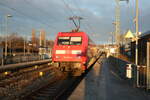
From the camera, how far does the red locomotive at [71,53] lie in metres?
12.9

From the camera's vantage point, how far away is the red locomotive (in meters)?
12.9

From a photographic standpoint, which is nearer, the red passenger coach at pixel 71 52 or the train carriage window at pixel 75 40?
the red passenger coach at pixel 71 52

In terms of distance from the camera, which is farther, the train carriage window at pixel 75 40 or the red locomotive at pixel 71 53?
the train carriage window at pixel 75 40

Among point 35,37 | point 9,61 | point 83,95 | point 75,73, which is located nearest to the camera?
point 83,95

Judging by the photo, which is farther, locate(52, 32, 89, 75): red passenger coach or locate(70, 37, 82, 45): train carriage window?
locate(70, 37, 82, 45): train carriage window

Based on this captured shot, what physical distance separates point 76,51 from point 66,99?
246 inches

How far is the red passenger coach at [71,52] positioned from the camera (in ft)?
42.3

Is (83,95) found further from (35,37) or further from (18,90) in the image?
(35,37)

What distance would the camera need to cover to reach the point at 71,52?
42.9 ft

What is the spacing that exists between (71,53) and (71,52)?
74 millimetres

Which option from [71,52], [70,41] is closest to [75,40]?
[70,41]

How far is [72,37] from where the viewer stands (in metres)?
13.6

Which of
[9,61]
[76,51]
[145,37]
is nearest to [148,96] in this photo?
[145,37]

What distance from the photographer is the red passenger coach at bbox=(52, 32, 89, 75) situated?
42.3 feet
